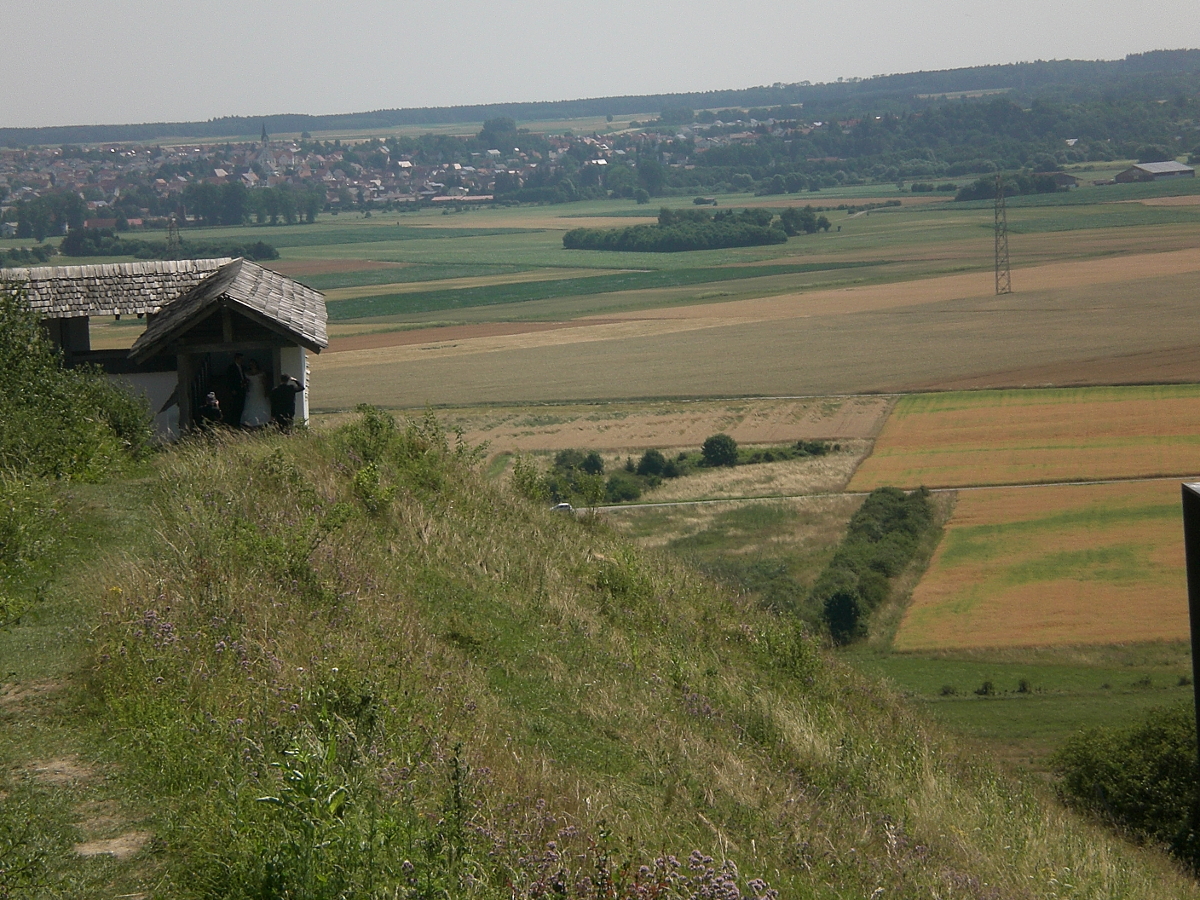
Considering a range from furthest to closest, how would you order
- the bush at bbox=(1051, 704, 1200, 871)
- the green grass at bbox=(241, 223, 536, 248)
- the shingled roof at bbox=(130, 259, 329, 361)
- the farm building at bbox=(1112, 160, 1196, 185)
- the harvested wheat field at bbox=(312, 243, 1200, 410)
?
the farm building at bbox=(1112, 160, 1196, 185) < the green grass at bbox=(241, 223, 536, 248) < the harvested wheat field at bbox=(312, 243, 1200, 410) < the shingled roof at bbox=(130, 259, 329, 361) < the bush at bbox=(1051, 704, 1200, 871)

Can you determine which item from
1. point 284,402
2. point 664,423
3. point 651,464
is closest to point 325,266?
point 664,423

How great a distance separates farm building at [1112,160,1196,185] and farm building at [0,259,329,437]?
138 meters

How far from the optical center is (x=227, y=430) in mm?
13523

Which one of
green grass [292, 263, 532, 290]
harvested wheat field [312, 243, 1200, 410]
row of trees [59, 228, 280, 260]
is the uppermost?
row of trees [59, 228, 280, 260]

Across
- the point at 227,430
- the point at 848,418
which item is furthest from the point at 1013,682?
the point at 848,418

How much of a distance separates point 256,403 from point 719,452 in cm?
2816

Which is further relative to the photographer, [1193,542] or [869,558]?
[869,558]

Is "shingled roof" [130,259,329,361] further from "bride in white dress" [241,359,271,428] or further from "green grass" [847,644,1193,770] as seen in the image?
"green grass" [847,644,1193,770]

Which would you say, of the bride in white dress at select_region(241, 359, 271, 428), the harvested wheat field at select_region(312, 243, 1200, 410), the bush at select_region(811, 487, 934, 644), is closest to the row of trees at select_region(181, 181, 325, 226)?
the harvested wheat field at select_region(312, 243, 1200, 410)

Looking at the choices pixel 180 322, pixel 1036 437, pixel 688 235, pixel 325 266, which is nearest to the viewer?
pixel 180 322

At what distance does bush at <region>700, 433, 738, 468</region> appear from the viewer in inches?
1624

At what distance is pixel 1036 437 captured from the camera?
134 ft

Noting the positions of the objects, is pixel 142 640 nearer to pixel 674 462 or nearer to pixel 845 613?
pixel 845 613

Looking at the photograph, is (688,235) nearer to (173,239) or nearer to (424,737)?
(173,239)
